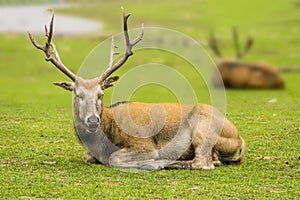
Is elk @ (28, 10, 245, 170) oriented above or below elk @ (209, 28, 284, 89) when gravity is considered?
above

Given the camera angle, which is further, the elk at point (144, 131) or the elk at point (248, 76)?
the elk at point (248, 76)

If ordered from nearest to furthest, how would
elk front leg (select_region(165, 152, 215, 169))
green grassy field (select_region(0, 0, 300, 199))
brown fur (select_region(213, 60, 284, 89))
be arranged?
green grassy field (select_region(0, 0, 300, 199)) < elk front leg (select_region(165, 152, 215, 169)) < brown fur (select_region(213, 60, 284, 89))

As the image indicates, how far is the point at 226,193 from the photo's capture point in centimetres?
822

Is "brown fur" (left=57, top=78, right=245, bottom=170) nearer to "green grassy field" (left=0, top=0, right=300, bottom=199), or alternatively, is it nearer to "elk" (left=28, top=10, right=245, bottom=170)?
"elk" (left=28, top=10, right=245, bottom=170)

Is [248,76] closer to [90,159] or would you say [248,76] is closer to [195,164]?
[195,164]

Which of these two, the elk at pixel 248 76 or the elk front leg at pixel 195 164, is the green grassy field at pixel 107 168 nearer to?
the elk front leg at pixel 195 164

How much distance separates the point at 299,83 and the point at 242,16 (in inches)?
945

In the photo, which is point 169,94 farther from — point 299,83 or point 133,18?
point 133,18

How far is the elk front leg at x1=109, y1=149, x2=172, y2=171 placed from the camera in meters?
9.64

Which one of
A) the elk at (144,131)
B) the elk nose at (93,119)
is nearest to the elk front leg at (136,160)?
the elk at (144,131)

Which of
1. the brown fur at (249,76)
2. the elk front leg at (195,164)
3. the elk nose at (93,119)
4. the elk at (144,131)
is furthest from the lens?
the brown fur at (249,76)

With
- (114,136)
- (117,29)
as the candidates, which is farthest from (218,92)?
(117,29)

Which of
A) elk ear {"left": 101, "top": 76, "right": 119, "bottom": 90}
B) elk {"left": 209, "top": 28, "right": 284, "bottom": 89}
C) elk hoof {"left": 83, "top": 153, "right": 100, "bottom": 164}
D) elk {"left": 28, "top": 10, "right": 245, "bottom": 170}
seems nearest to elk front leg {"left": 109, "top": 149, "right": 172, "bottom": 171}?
elk {"left": 28, "top": 10, "right": 245, "bottom": 170}

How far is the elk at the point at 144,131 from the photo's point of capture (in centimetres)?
960
